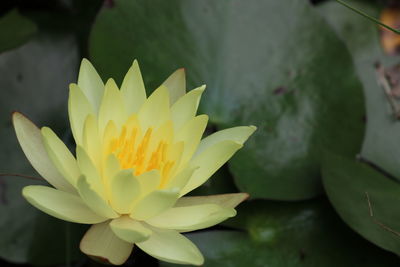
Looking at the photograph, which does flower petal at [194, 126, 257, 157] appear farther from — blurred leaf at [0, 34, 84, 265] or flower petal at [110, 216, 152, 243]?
blurred leaf at [0, 34, 84, 265]

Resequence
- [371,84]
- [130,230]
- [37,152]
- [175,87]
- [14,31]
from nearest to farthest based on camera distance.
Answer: [130,230]
[37,152]
[175,87]
[14,31]
[371,84]

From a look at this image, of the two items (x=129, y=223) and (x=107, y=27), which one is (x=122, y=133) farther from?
(x=107, y=27)

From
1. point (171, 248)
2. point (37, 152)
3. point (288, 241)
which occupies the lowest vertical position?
point (288, 241)

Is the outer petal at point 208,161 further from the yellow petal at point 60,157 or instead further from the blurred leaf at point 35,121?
the blurred leaf at point 35,121

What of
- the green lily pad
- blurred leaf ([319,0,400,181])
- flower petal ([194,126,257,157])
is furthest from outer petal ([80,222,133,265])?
blurred leaf ([319,0,400,181])

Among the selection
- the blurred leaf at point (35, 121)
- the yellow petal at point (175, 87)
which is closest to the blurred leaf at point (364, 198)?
the yellow petal at point (175, 87)

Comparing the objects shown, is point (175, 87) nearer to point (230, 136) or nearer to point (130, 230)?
point (230, 136)

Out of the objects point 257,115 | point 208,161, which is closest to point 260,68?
point 257,115

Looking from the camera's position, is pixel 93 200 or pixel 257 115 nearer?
pixel 93 200
